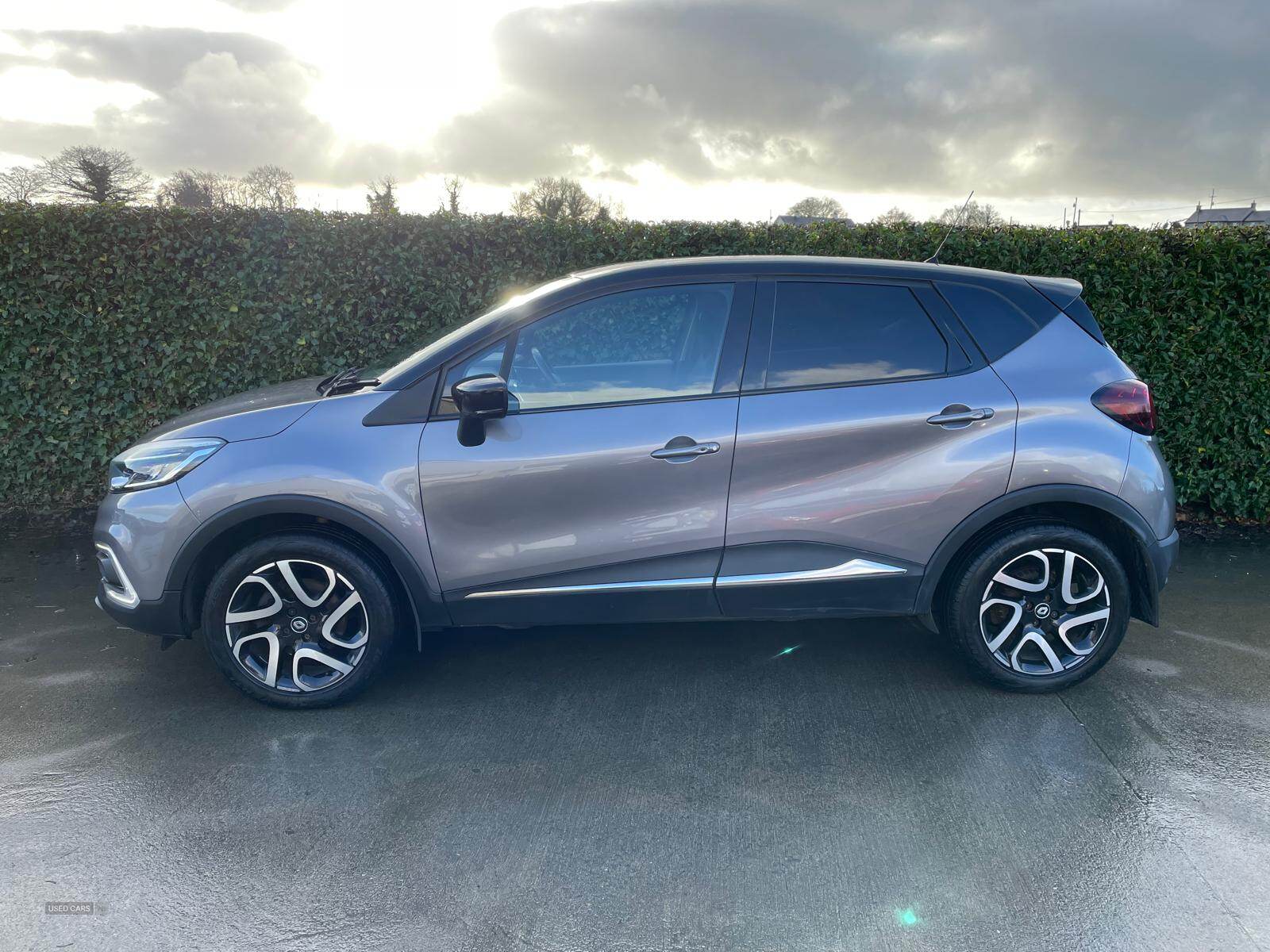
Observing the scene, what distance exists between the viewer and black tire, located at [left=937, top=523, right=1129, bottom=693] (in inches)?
146

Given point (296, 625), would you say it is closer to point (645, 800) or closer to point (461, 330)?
point (461, 330)

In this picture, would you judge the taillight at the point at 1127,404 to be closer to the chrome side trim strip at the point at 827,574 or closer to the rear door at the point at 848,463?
the rear door at the point at 848,463

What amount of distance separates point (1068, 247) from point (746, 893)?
5150 mm

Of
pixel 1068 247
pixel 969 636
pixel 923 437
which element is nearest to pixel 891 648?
pixel 969 636

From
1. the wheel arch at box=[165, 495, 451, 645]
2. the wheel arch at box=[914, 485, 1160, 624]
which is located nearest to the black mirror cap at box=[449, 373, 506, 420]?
the wheel arch at box=[165, 495, 451, 645]

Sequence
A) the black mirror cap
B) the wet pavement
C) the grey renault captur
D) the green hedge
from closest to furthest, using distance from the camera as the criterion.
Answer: the wet pavement, the black mirror cap, the grey renault captur, the green hedge

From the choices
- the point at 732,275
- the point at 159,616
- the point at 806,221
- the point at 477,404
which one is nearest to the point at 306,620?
the point at 159,616

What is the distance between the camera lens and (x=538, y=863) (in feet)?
9.14

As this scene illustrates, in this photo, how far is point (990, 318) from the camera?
3.81 m

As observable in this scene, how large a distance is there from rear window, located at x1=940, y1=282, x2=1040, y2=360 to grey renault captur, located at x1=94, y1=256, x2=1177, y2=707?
0.01 metres

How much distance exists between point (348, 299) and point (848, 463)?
13.7ft

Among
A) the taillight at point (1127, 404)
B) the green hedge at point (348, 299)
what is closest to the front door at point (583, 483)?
the taillight at point (1127, 404)

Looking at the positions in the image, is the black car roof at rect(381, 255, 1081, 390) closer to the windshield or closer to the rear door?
A: the windshield

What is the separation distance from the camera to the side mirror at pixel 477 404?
3428 mm
